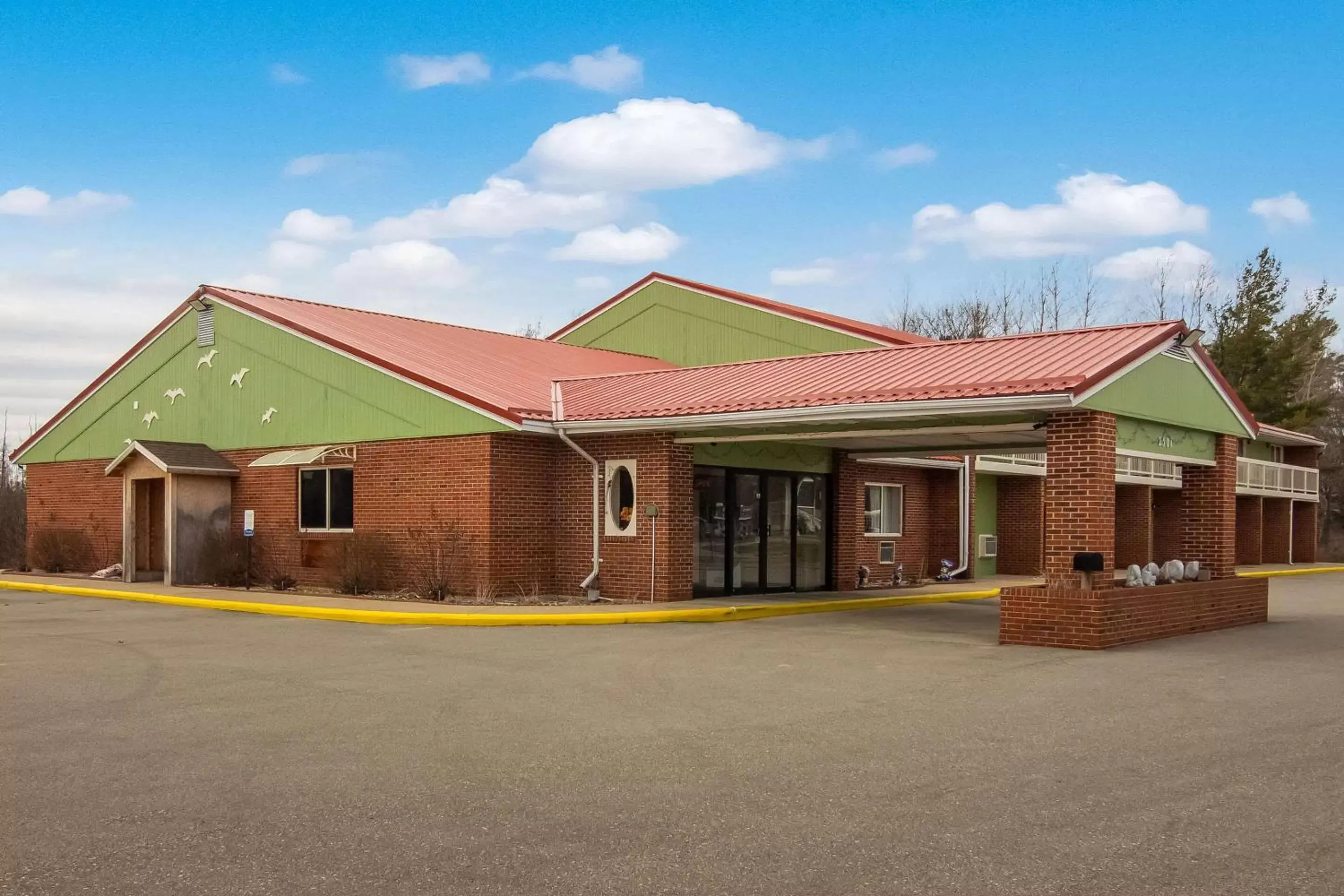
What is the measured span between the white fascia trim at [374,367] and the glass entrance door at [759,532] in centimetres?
334

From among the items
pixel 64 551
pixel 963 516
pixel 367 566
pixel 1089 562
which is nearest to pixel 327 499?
pixel 367 566

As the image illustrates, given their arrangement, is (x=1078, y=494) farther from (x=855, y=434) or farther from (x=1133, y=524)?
(x=1133, y=524)

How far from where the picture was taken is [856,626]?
17156 millimetres

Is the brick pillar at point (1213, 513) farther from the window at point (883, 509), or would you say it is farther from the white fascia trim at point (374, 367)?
the white fascia trim at point (374, 367)

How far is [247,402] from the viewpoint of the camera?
2431cm

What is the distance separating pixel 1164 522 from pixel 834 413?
2572 cm

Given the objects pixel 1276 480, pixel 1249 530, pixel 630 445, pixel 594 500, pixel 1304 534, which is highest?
pixel 630 445

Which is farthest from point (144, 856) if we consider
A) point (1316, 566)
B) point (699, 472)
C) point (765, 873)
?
point (1316, 566)

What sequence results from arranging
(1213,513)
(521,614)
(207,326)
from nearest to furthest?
(521,614) → (1213,513) → (207,326)

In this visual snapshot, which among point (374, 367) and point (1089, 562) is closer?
point (1089, 562)

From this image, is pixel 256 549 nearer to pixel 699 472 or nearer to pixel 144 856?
pixel 699 472

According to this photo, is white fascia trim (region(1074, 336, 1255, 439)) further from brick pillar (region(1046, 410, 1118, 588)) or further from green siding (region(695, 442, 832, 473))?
green siding (region(695, 442, 832, 473))

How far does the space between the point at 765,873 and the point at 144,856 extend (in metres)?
2.86

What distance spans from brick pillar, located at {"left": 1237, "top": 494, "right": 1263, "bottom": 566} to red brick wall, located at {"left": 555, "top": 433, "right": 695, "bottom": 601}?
2916 centimetres
